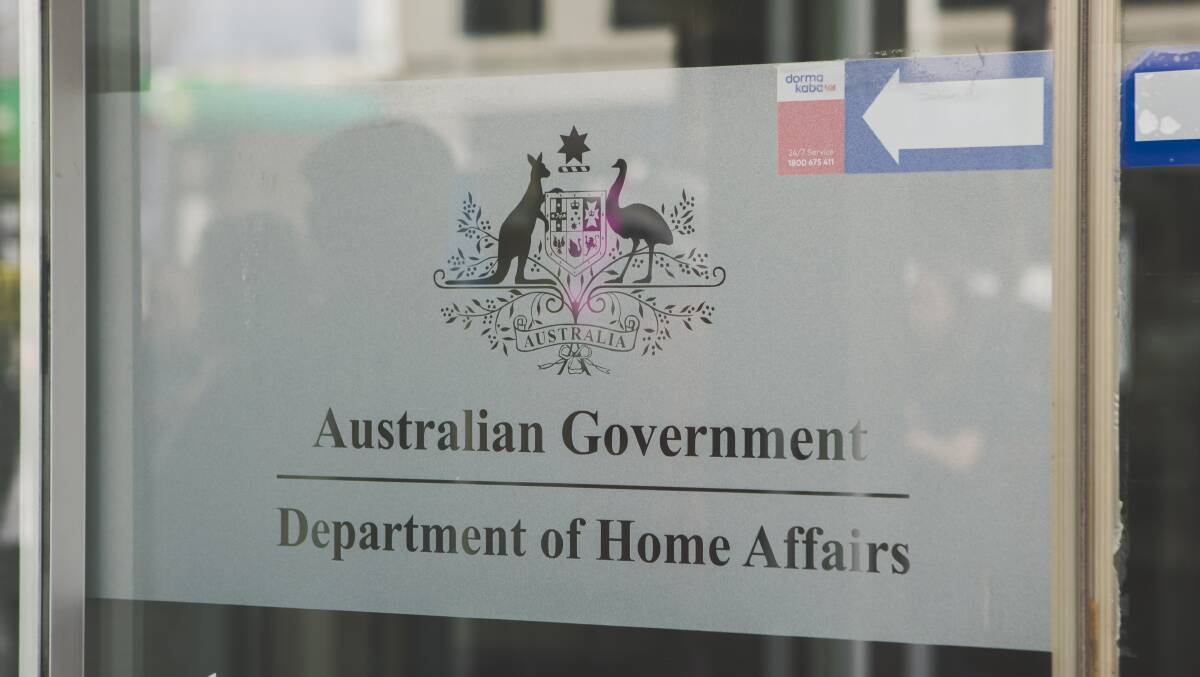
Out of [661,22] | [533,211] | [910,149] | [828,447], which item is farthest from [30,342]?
[910,149]

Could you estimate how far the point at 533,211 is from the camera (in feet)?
7.29

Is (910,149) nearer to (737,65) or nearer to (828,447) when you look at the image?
(737,65)


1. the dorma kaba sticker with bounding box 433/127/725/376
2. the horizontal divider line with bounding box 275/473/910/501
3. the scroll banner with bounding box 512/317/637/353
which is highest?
the dorma kaba sticker with bounding box 433/127/725/376

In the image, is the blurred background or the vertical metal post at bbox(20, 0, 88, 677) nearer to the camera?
the blurred background

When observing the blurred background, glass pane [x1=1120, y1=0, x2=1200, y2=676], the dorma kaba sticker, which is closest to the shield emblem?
the dorma kaba sticker

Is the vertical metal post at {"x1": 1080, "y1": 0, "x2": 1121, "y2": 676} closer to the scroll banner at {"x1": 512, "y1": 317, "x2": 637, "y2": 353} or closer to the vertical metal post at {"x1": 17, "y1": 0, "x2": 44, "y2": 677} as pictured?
the scroll banner at {"x1": 512, "y1": 317, "x2": 637, "y2": 353}

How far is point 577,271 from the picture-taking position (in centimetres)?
221

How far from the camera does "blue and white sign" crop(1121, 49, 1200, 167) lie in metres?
1.98

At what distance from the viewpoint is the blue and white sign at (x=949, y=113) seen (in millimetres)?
2043

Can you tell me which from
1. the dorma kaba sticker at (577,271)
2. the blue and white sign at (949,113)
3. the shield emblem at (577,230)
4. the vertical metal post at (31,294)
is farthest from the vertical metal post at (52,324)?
the blue and white sign at (949,113)

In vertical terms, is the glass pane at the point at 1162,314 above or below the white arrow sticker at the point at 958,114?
below

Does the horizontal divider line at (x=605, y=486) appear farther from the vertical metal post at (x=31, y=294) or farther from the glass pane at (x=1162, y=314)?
the vertical metal post at (x=31, y=294)

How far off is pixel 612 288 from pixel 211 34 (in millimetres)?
1020

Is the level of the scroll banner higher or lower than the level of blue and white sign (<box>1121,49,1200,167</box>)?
lower
